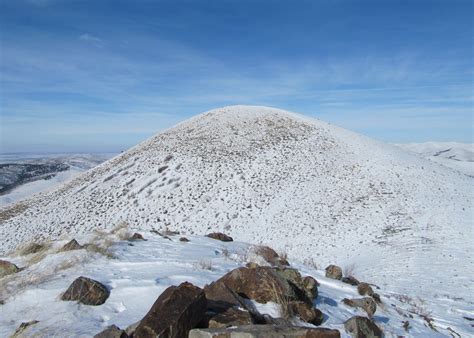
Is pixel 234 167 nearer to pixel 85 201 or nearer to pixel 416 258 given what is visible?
pixel 85 201

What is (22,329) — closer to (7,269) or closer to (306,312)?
(7,269)

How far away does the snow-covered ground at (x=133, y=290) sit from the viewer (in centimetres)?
470

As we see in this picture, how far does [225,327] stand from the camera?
162 inches

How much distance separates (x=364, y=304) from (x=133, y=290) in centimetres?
457

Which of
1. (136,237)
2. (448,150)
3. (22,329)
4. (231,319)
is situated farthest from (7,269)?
(448,150)

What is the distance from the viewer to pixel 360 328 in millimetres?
5277

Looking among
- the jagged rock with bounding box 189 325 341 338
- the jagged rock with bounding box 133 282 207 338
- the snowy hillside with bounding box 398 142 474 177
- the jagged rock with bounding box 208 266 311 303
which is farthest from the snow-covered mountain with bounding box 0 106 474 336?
the snowy hillside with bounding box 398 142 474 177

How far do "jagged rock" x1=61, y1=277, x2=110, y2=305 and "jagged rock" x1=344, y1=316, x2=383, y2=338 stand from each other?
389 cm

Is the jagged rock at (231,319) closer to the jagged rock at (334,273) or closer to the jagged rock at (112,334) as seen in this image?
the jagged rock at (112,334)

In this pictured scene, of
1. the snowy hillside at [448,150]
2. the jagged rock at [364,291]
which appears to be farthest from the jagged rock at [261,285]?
the snowy hillside at [448,150]

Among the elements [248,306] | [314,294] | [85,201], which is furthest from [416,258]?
[85,201]

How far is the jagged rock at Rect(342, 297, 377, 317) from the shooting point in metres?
6.72

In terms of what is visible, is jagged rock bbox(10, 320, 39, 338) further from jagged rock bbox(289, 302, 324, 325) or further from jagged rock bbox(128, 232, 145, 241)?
jagged rock bbox(128, 232, 145, 241)

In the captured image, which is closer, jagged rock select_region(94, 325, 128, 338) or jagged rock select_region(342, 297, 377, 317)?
jagged rock select_region(94, 325, 128, 338)
